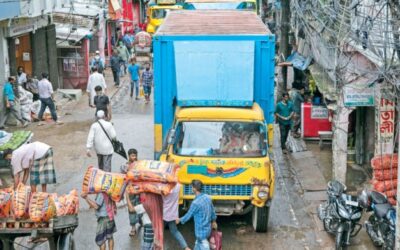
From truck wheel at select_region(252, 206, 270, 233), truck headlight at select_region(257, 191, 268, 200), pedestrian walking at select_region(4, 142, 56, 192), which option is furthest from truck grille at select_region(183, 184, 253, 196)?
pedestrian walking at select_region(4, 142, 56, 192)

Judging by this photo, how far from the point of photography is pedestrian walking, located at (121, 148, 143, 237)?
1080 centimetres

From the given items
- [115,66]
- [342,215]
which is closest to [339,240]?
[342,215]

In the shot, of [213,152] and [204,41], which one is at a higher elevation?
[204,41]

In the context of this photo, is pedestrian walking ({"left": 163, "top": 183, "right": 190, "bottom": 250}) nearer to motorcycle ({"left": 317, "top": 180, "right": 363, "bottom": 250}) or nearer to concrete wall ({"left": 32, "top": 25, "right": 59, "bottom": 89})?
motorcycle ({"left": 317, "top": 180, "right": 363, "bottom": 250})

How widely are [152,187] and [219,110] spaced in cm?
276

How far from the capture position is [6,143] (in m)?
14.6

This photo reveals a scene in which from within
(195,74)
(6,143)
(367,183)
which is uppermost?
(195,74)

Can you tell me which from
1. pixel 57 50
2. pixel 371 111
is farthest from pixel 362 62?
pixel 57 50

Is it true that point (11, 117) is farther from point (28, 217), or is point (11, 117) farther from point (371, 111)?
point (28, 217)

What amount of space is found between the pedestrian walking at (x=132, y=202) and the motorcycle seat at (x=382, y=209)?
148 inches

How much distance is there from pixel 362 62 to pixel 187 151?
173 inches

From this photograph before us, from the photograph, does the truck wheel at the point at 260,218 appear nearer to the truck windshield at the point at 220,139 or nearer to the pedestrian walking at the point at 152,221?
the truck windshield at the point at 220,139

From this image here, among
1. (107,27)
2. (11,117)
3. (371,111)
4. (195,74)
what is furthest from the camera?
(107,27)

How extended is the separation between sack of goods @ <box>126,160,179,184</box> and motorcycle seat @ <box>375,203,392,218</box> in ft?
10.7
